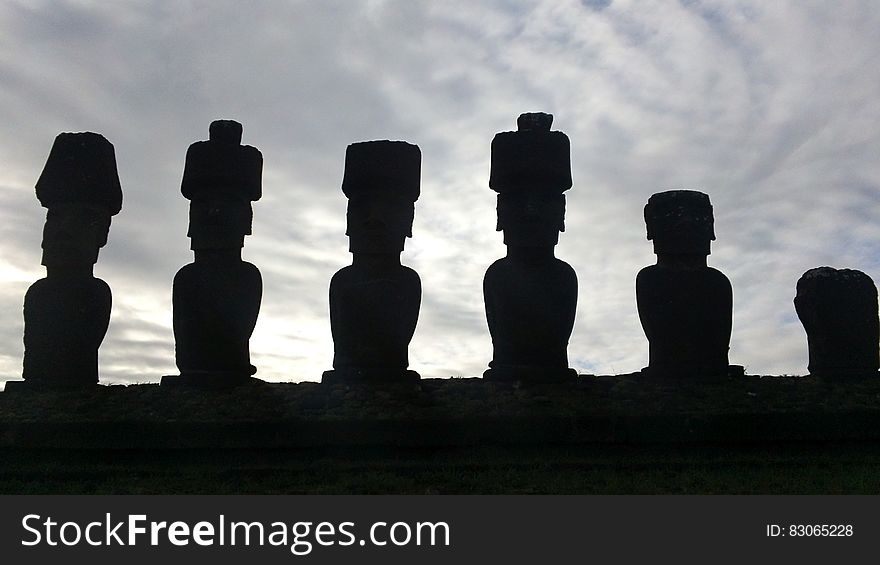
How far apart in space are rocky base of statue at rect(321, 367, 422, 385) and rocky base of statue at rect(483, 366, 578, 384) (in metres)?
0.98

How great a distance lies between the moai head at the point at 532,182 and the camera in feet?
35.2

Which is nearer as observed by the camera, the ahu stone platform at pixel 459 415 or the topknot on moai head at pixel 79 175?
the ahu stone platform at pixel 459 415

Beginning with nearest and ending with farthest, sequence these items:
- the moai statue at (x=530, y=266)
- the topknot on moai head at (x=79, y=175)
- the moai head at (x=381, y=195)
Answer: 1. the moai statue at (x=530, y=266)
2. the moai head at (x=381, y=195)
3. the topknot on moai head at (x=79, y=175)

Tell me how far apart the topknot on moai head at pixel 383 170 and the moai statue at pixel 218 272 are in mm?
1358

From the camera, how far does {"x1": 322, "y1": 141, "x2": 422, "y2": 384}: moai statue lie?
1057 cm

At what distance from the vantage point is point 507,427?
31.4ft

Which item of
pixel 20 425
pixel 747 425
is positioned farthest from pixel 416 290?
pixel 20 425

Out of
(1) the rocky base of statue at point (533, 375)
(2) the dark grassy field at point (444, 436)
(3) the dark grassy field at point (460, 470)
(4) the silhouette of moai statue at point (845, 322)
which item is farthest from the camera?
(4) the silhouette of moai statue at point (845, 322)

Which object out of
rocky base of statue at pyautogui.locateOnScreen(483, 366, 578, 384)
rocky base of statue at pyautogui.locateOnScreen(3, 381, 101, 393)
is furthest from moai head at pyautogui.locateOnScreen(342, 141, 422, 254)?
rocky base of statue at pyautogui.locateOnScreen(3, 381, 101, 393)

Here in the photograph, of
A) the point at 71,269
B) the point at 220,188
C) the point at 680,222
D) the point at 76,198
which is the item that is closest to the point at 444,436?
the point at 680,222

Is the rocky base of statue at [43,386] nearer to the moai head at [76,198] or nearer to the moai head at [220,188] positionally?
the moai head at [76,198]

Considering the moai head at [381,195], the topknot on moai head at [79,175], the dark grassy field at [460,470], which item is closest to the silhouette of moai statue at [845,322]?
the dark grassy field at [460,470]

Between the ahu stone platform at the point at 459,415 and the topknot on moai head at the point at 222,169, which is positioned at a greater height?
the topknot on moai head at the point at 222,169

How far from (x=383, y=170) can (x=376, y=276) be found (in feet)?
4.16
